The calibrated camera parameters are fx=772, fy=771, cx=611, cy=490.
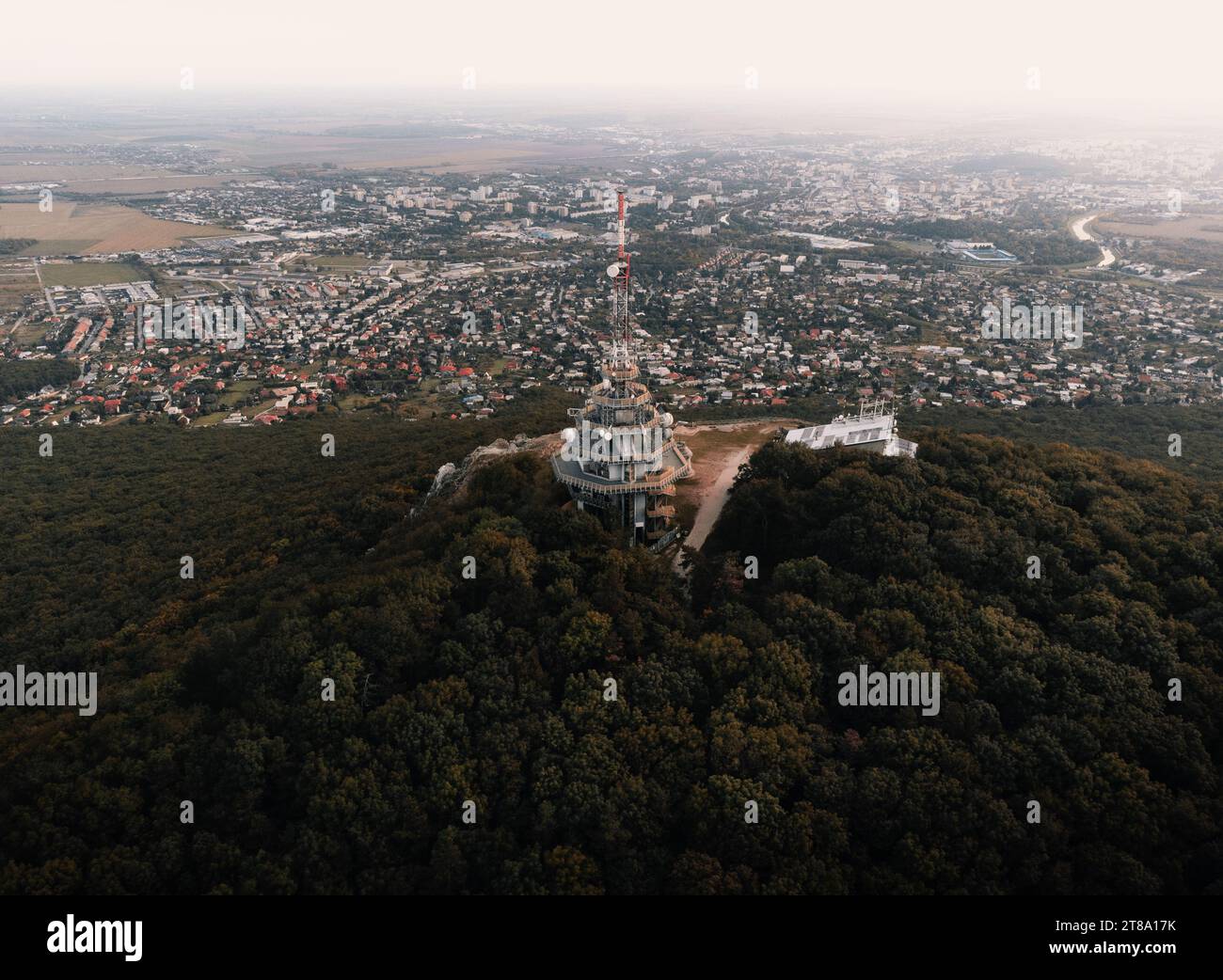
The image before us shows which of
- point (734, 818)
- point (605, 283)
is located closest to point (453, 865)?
point (734, 818)

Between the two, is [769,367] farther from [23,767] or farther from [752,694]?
[23,767]

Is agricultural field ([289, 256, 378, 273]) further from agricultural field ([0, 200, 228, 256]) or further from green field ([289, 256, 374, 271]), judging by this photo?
agricultural field ([0, 200, 228, 256])

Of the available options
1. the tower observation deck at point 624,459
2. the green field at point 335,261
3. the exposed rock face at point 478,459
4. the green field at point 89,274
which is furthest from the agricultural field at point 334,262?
the tower observation deck at point 624,459

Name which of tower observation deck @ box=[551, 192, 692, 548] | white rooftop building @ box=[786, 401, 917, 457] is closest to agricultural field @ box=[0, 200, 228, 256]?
tower observation deck @ box=[551, 192, 692, 548]

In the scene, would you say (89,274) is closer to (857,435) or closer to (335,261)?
(335,261)

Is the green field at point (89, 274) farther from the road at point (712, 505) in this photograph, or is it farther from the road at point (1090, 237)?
the road at point (1090, 237)
